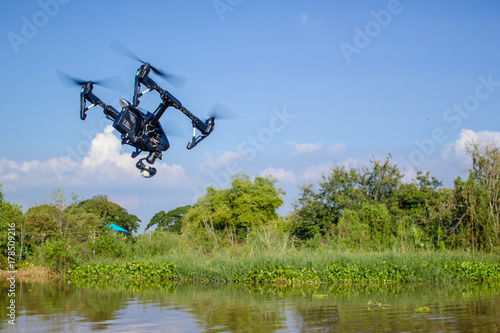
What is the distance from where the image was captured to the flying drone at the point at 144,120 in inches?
443

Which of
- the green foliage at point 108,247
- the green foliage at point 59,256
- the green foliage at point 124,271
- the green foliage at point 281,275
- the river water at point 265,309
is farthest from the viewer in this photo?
the green foliage at point 108,247

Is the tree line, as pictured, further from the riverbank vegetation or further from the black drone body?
the black drone body

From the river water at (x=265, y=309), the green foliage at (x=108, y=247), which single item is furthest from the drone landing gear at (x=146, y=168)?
the green foliage at (x=108, y=247)

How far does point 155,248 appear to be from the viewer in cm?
2136

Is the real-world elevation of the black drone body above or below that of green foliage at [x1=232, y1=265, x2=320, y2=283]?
above

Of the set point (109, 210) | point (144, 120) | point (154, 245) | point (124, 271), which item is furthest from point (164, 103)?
point (109, 210)

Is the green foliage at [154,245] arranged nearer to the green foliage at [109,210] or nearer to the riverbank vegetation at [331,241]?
the riverbank vegetation at [331,241]

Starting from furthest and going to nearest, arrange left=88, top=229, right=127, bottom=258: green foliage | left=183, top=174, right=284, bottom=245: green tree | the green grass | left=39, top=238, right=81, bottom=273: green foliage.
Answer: left=183, top=174, right=284, bottom=245: green tree, left=88, top=229, right=127, bottom=258: green foliage, left=39, top=238, right=81, bottom=273: green foliage, the green grass

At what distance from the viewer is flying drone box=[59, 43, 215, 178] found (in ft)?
36.9

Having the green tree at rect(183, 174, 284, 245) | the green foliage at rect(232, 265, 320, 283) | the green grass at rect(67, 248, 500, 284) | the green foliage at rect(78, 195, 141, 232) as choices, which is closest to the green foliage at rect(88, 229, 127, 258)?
the green grass at rect(67, 248, 500, 284)

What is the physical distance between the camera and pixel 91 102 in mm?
12547

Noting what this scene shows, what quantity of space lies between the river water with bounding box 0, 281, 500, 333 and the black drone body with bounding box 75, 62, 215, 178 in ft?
11.6

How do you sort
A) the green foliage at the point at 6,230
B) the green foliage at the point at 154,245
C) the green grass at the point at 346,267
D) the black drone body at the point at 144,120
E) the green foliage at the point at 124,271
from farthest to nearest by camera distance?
the green foliage at the point at 6,230 → the green foliage at the point at 154,245 → the green foliage at the point at 124,271 → the green grass at the point at 346,267 → the black drone body at the point at 144,120

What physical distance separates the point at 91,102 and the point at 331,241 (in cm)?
1121
